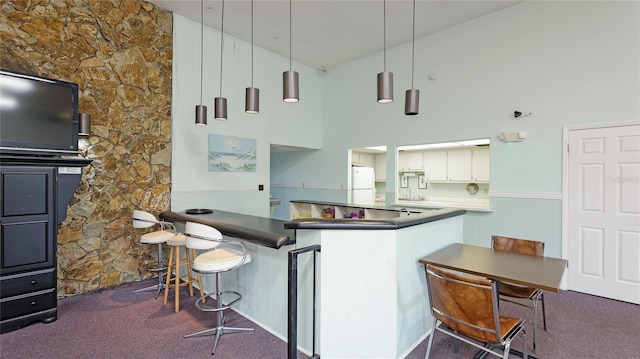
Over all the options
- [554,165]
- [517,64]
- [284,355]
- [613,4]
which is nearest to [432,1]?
[517,64]

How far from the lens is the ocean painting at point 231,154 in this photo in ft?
15.1

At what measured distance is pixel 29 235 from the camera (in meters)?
2.68

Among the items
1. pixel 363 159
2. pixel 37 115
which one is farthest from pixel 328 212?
pixel 37 115

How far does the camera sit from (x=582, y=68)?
357 cm

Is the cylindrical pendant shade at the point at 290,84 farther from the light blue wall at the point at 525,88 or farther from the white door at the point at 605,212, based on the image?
the white door at the point at 605,212

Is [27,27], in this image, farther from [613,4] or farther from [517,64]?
[613,4]

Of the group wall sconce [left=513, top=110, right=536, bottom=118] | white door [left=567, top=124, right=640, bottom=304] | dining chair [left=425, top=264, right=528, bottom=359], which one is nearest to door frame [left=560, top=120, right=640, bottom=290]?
white door [left=567, top=124, right=640, bottom=304]

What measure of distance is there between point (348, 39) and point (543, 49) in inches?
104

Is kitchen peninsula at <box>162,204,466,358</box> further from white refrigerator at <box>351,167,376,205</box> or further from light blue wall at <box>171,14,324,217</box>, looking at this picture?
white refrigerator at <box>351,167,376,205</box>

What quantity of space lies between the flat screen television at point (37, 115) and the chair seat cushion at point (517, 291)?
13.2 feet

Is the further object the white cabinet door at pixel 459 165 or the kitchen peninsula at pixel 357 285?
the white cabinet door at pixel 459 165

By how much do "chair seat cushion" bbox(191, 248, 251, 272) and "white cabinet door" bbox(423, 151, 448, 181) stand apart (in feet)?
16.1

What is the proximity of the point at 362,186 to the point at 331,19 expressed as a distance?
3128 mm

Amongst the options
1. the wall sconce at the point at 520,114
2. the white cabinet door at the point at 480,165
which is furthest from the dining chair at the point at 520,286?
the white cabinet door at the point at 480,165
